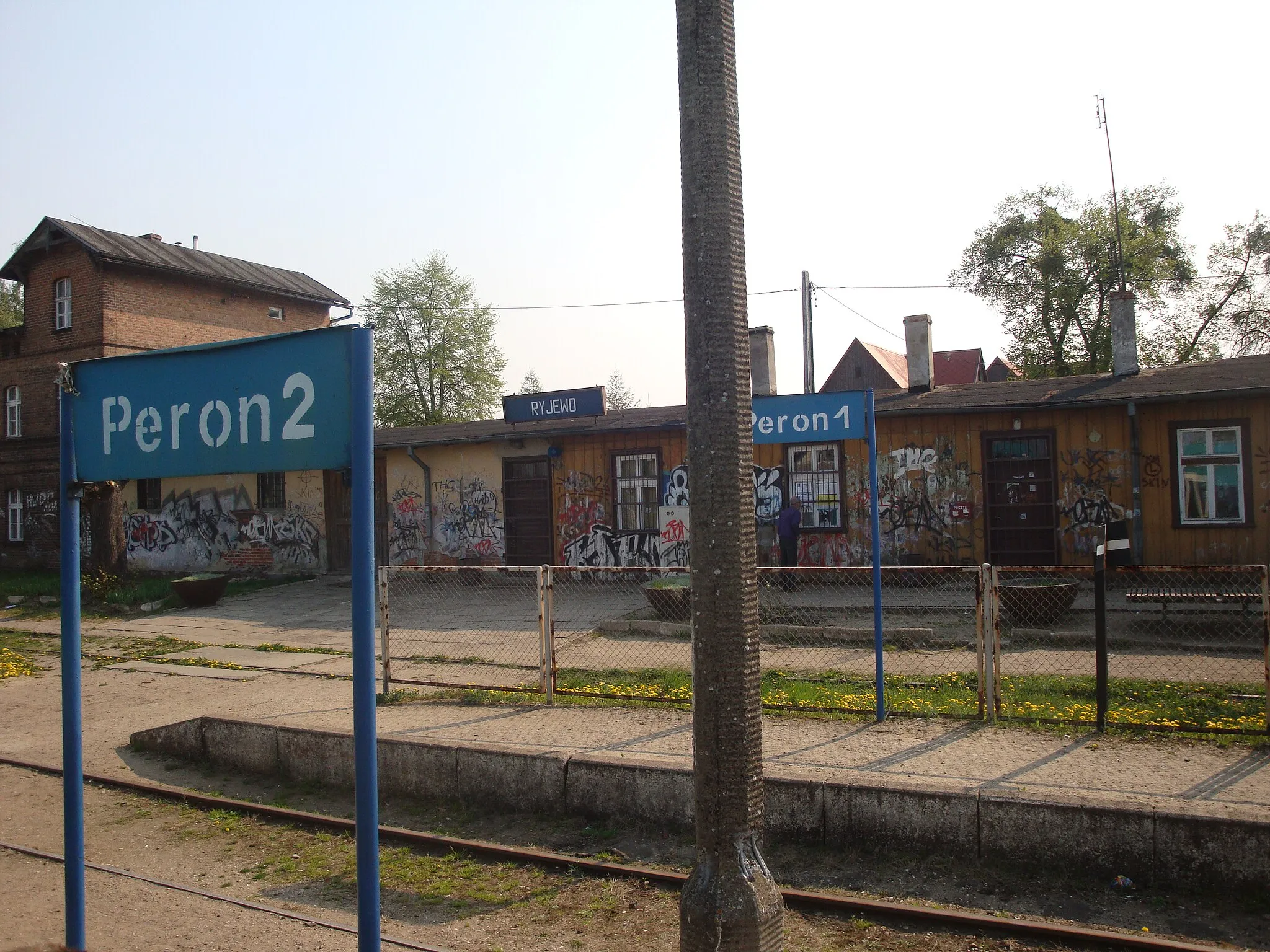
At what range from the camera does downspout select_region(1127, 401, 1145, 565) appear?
16.4 meters

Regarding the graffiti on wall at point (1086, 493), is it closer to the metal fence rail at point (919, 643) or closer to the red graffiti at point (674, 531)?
the metal fence rail at point (919, 643)

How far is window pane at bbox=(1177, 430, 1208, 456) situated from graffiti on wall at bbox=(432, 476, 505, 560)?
13587mm

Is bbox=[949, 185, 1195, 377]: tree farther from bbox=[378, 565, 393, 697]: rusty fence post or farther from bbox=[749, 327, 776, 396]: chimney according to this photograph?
bbox=[378, 565, 393, 697]: rusty fence post

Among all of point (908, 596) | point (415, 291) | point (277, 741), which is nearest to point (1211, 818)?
point (277, 741)

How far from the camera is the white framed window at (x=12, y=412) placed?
30359 millimetres

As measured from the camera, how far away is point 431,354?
52406 mm

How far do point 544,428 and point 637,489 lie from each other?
2.57 metres

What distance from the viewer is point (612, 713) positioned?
29.4 ft

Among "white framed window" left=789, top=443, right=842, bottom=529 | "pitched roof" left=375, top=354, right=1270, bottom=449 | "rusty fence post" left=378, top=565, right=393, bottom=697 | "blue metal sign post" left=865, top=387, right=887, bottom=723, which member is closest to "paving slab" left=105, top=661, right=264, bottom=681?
"rusty fence post" left=378, top=565, right=393, bottom=697

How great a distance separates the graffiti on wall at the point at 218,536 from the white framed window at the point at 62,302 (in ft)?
22.1

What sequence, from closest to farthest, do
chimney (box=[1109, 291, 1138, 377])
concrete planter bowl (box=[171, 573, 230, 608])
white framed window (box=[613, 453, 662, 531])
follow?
chimney (box=[1109, 291, 1138, 377]) → concrete planter bowl (box=[171, 573, 230, 608]) → white framed window (box=[613, 453, 662, 531])

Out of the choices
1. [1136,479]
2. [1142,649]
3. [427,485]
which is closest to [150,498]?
[427,485]

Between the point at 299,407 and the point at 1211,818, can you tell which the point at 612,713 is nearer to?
the point at 1211,818

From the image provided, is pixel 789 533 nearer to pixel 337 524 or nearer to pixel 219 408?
pixel 337 524
